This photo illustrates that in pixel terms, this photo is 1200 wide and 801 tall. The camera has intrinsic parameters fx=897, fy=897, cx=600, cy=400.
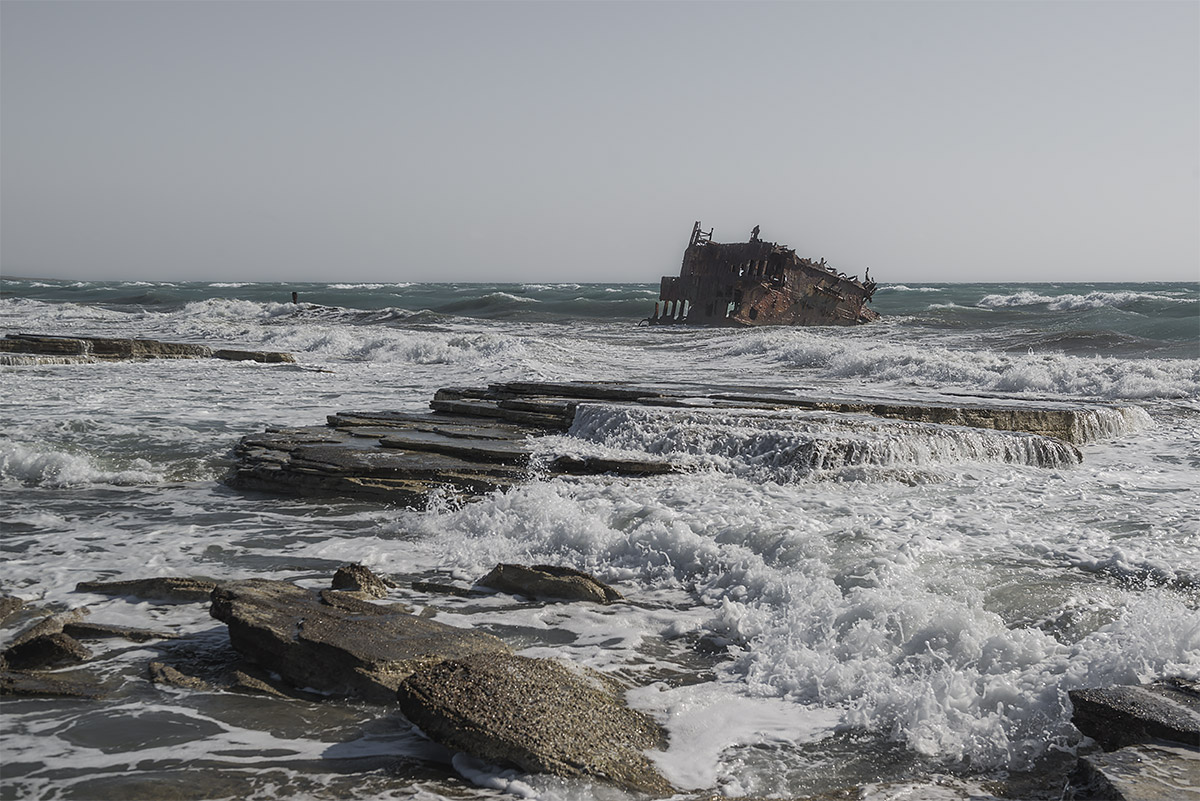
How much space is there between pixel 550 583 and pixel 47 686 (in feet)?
8.44

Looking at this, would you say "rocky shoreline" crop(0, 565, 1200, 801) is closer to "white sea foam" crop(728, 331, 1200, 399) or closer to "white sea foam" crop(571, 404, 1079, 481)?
"white sea foam" crop(571, 404, 1079, 481)

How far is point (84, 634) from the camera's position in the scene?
4.50 m

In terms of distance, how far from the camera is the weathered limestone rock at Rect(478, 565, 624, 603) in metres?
5.34

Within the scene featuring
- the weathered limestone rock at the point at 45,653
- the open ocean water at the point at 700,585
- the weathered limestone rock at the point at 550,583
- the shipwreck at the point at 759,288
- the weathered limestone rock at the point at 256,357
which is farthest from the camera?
the shipwreck at the point at 759,288

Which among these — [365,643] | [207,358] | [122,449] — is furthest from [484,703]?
[207,358]

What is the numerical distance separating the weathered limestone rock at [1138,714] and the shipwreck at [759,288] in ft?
88.6

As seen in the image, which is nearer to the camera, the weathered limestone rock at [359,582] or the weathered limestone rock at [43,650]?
the weathered limestone rock at [43,650]

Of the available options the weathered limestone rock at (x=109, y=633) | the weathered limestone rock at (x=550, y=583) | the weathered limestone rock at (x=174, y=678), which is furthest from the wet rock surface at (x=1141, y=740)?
the weathered limestone rock at (x=109, y=633)

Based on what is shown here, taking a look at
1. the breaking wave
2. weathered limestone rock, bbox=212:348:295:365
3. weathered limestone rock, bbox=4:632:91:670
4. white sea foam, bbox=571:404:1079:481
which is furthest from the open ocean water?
the breaking wave

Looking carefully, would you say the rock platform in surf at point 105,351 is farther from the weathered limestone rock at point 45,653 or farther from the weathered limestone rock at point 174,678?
the weathered limestone rock at point 174,678

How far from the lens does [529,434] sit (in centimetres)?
A: 973

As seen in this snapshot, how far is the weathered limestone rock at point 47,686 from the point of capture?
384 cm

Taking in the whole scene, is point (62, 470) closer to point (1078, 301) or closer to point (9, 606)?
point (9, 606)

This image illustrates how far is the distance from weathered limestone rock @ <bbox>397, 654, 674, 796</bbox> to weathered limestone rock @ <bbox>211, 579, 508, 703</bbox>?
9.2 inches
